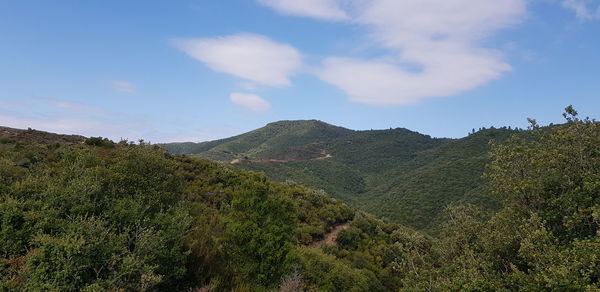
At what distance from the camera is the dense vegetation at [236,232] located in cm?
684

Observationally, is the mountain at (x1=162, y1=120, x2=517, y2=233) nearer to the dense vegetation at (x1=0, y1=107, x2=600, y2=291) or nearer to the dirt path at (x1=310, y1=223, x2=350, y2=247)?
the dirt path at (x1=310, y1=223, x2=350, y2=247)

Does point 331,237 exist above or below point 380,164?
below

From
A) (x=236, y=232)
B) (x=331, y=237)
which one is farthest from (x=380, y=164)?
(x=236, y=232)

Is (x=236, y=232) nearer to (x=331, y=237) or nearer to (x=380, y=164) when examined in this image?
(x=331, y=237)

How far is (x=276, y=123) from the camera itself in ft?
655

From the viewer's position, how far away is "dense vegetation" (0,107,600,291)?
6836mm

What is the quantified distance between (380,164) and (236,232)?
10668 centimetres

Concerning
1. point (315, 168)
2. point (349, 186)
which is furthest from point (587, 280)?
point (315, 168)

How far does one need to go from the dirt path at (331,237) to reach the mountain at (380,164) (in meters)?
15.9

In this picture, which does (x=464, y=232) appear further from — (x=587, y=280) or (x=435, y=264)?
(x=587, y=280)

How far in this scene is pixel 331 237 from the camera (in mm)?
29422

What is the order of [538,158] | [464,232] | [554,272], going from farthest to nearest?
[464,232] → [538,158] → [554,272]

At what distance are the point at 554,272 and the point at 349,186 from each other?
83.3 metres

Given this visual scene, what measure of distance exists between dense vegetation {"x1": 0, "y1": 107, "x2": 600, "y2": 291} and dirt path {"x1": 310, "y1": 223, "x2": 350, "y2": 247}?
10.3 meters
